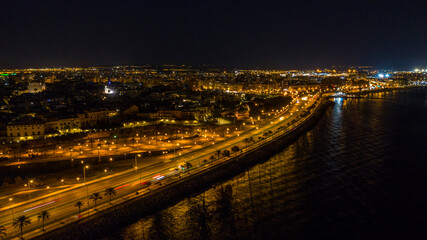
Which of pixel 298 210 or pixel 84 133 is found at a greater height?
pixel 84 133

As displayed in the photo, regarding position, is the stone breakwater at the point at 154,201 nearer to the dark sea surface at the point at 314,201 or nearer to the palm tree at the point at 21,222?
the dark sea surface at the point at 314,201

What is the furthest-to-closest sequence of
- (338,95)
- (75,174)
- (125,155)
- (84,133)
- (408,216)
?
1. (338,95)
2. (84,133)
3. (125,155)
4. (75,174)
5. (408,216)

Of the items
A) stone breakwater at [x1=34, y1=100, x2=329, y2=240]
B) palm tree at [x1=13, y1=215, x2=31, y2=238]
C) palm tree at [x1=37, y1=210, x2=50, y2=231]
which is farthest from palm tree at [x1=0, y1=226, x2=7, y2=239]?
stone breakwater at [x1=34, y1=100, x2=329, y2=240]

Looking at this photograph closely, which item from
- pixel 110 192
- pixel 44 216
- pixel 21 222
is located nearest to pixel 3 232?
pixel 21 222

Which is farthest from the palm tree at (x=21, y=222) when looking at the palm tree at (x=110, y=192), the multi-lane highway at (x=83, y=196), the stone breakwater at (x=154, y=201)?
the palm tree at (x=110, y=192)

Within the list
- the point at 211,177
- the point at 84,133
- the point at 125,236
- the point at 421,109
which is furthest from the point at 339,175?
the point at 421,109

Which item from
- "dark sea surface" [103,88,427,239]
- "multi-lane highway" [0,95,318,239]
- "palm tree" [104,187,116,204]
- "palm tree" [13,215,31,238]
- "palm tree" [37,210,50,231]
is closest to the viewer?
"palm tree" [13,215,31,238]

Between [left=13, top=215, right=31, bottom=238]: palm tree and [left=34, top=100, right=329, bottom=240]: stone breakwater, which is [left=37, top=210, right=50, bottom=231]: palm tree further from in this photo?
[left=34, top=100, right=329, bottom=240]: stone breakwater

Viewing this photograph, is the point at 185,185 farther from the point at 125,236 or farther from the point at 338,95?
the point at 338,95
